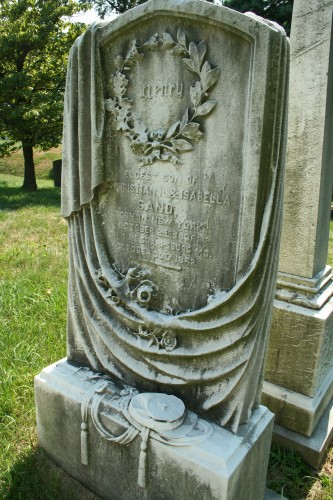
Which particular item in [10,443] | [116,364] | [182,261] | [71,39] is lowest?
[10,443]

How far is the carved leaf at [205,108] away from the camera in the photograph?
6.55 ft

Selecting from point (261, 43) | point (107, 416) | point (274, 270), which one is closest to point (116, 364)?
point (107, 416)

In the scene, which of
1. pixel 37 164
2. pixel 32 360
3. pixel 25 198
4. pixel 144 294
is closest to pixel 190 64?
pixel 144 294

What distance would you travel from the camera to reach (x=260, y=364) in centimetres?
219

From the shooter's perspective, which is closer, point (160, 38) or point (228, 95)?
point (228, 95)

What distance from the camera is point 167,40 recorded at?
2.06 meters

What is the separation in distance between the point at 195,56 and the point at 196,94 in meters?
0.16

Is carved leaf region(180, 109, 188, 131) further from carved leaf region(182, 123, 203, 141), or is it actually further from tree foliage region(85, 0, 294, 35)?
tree foliage region(85, 0, 294, 35)

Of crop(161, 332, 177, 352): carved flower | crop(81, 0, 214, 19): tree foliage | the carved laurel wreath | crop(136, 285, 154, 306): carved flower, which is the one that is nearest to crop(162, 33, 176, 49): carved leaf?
the carved laurel wreath

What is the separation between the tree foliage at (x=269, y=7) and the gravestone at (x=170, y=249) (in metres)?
10.8

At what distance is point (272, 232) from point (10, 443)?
220 cm

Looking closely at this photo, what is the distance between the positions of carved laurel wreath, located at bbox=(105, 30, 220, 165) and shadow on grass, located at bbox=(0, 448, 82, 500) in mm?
1929

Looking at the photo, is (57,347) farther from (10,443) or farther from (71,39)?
(71,39)

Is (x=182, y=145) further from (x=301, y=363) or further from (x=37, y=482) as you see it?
(x=37, y=482)
